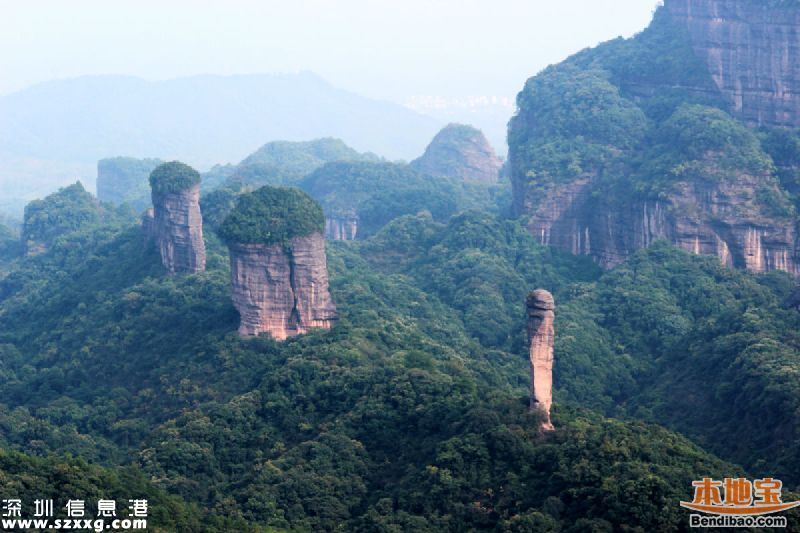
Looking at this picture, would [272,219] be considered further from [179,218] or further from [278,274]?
[179,218]

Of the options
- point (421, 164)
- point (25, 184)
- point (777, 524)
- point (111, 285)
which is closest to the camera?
point (777, 524)

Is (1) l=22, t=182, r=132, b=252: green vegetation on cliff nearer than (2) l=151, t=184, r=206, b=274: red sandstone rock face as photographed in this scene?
No

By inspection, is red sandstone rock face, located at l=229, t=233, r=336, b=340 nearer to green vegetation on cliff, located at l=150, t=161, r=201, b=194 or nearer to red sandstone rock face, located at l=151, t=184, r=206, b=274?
red sandstone rock face, located at l=151, t=184, r=206, b=274

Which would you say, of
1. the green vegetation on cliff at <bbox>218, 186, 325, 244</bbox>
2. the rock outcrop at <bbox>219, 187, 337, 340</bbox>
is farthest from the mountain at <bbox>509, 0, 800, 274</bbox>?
the rock outcrop at <bbox>219, 187, 337, 340</bbox>

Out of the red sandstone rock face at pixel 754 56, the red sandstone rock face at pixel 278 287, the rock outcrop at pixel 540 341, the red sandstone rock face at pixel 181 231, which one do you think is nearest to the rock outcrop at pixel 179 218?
the red sandstone rock face at pixel 181 231

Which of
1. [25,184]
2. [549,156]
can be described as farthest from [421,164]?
[25,184]

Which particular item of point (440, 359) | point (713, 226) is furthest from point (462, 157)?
point (440, 359)

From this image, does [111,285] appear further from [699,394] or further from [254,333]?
[699,394]
